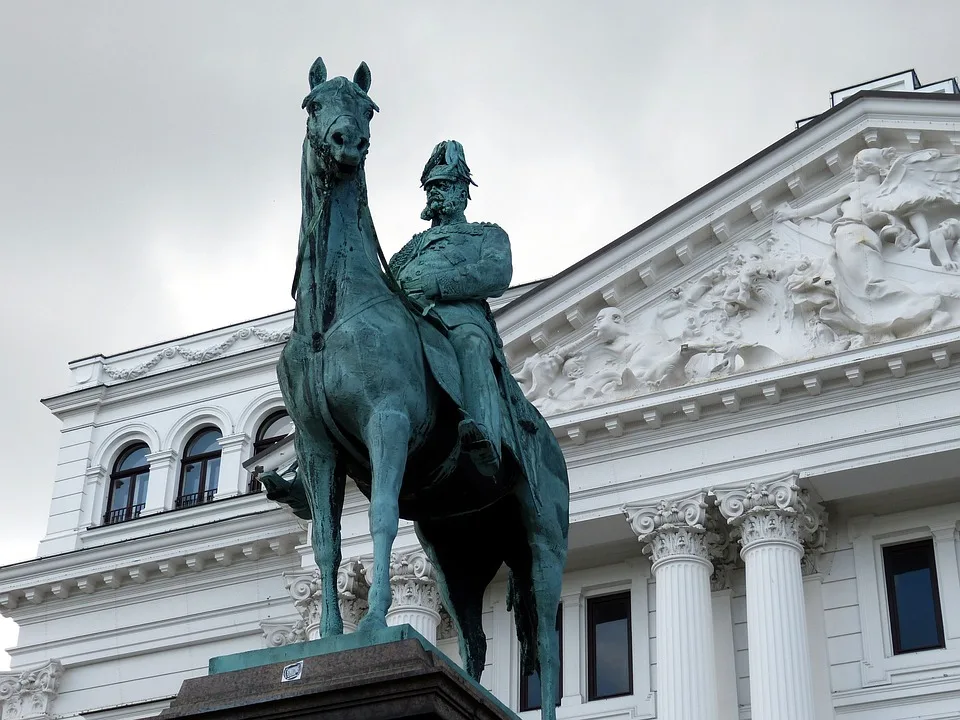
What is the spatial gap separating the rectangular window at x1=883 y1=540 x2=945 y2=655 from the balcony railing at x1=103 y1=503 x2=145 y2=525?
56.1 feet

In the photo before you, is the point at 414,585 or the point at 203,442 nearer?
the point at 414,585

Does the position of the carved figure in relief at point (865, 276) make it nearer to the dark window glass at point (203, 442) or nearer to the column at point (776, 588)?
the column at point (776, 588)

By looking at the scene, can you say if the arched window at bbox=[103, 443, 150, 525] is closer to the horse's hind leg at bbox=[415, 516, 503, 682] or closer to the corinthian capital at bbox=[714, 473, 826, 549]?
the corinthian capital at bbox=[714, 473, 826, 549]

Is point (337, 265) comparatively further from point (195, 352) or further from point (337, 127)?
point (195, 352)

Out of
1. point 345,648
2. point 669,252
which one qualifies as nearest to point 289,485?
point 345,648

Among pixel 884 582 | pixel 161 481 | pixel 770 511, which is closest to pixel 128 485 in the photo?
pixel 161 481

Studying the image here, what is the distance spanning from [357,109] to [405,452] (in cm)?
184

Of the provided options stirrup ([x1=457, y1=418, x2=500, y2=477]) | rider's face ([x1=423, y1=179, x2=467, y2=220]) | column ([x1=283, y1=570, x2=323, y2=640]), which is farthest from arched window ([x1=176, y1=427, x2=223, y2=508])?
stirrup ([x1=457, y1=418, x2=500, y2=477])

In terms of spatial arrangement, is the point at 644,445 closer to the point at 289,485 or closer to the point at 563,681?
the point at 563,681

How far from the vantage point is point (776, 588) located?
1035 inches

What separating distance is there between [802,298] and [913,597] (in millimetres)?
5273

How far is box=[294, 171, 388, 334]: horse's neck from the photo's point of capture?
8.95 meters

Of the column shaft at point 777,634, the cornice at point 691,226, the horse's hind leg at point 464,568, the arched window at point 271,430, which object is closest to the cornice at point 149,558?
the arched window at point 271,430

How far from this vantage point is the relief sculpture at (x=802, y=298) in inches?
1125
